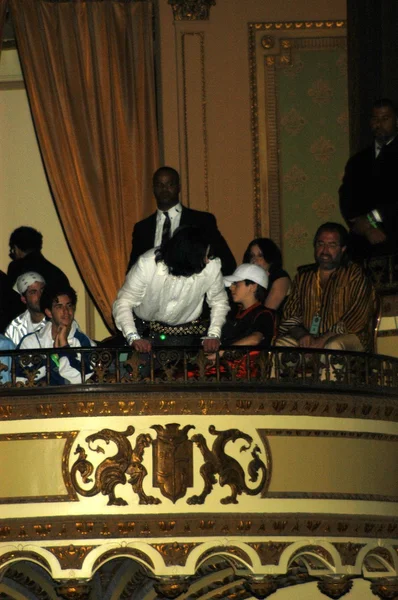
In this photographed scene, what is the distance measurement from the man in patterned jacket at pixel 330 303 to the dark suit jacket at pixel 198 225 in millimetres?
528

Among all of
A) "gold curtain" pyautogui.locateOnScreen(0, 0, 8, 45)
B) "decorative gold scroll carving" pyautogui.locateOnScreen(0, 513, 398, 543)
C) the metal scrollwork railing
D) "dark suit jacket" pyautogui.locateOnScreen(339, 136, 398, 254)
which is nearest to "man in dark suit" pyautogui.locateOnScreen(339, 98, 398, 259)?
"dark suit jacket" pyautogui.locateOnScreen(339, 136, 398, 254)

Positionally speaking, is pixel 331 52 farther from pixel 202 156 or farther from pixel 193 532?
pixel 193 532

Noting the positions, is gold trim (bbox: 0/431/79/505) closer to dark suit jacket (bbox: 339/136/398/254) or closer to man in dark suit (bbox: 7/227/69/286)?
man in dark suit (bbox: 7/227/69/286)

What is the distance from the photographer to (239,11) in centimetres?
1380

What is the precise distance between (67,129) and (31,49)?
2.23 ft

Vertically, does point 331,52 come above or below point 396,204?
above

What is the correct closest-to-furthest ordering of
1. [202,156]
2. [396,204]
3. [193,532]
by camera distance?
[193,532] → [396,204] → [202,156]

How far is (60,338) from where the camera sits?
32.5 ft

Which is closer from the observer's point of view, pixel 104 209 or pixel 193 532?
pixel 193 532

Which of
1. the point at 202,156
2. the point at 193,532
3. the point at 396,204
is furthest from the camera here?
the point at 202,156

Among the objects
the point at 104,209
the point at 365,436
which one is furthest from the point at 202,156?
the point at 365,436

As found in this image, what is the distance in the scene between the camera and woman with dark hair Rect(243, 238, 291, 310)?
1069 cm

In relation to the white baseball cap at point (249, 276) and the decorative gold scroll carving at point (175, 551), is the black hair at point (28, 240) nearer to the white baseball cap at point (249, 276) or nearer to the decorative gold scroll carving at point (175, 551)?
the white baseball cap at point (249, 276)

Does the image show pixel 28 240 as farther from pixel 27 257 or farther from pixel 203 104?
pixel 203 104
